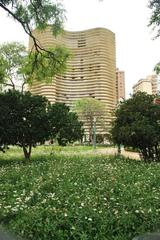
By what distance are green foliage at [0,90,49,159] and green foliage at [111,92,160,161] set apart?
437cm

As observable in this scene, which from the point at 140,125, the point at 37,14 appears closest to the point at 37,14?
the point at 37,14

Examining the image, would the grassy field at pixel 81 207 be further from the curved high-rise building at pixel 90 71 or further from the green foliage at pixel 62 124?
the curved high-rise building at pixel 90 71

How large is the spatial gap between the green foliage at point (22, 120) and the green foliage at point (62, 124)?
661 mm

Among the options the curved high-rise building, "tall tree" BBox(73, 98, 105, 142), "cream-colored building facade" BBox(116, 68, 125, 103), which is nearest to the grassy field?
"tall tree" BBox(73, 98, 105, 142)

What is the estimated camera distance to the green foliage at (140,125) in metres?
19.1

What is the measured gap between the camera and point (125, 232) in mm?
6621

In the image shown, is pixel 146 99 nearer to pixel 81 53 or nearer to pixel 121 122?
pixel 121 122

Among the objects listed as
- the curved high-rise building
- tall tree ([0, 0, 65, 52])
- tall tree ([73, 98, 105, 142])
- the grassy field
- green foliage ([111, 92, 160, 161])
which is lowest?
the grassy field

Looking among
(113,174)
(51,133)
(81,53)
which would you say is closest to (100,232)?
(113,174)

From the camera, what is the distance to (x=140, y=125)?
750 inches

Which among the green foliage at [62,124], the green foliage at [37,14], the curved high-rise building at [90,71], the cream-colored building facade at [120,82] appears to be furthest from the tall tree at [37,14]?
the cream-colored building facade at [120,82]

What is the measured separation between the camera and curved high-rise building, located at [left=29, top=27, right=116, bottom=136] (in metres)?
109

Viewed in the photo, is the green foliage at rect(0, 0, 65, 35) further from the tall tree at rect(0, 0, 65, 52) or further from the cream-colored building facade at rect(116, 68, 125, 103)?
the cream-colored building facade at rect(116, 68, 125, 103)

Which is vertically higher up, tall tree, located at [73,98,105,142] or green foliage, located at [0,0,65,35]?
tall tree, located at [73,98,105,142]
